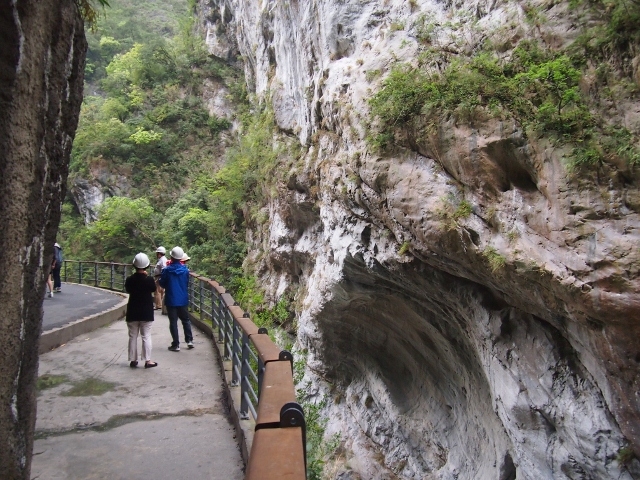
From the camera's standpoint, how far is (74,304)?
41.1 feet

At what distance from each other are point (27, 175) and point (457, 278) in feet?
19.5

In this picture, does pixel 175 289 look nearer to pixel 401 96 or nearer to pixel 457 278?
pixel 457 278

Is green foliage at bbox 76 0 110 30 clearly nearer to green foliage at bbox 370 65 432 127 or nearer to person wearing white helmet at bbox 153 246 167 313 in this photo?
green foliage at bbox 370 65 432 127

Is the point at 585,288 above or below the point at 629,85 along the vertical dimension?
below

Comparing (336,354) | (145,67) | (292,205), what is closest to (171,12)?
(145,67)

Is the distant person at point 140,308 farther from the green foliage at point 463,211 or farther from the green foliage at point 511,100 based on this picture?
the green foliage at point 463,211

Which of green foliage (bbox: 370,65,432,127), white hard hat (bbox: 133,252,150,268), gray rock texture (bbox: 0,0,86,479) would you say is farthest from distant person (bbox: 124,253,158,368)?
green foliage (bbox: 370,65,432,127)

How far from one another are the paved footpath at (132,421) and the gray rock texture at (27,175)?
58.9 inches

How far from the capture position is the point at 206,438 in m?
4.62

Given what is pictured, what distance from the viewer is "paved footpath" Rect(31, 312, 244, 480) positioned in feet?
13.1

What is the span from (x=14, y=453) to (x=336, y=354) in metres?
9.86

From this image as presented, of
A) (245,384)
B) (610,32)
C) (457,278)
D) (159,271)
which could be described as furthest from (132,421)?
(610,32)

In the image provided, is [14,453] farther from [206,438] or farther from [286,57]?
[286,57]

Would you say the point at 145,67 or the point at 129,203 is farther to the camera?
the point at 145,67
